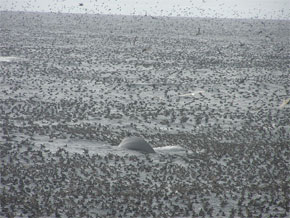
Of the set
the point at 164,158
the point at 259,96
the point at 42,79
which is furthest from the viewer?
the point at 42,79

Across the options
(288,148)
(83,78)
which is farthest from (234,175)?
(83,78)

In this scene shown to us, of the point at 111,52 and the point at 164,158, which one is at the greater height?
the point at 111,52

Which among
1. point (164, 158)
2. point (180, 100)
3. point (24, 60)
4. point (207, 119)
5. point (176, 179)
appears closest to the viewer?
point (176, 179)

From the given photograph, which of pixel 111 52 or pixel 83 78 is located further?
pixel 111 52

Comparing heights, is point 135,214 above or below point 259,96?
below

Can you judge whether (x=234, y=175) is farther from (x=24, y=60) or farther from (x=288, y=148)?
(x=24, y=60)

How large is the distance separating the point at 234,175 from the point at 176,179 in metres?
2.34

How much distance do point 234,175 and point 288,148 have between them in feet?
15.6

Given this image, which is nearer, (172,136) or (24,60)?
(172,136)

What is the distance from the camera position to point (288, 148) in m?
19.2

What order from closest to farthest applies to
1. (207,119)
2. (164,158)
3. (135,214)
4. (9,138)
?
(135,214) < (164,158) < (9,138) < (207,119)

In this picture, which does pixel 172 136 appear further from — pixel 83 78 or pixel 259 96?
pixel 83 78

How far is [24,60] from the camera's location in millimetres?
41781

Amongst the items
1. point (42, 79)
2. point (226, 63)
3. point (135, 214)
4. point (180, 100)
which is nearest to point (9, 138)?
point (135, 214)
